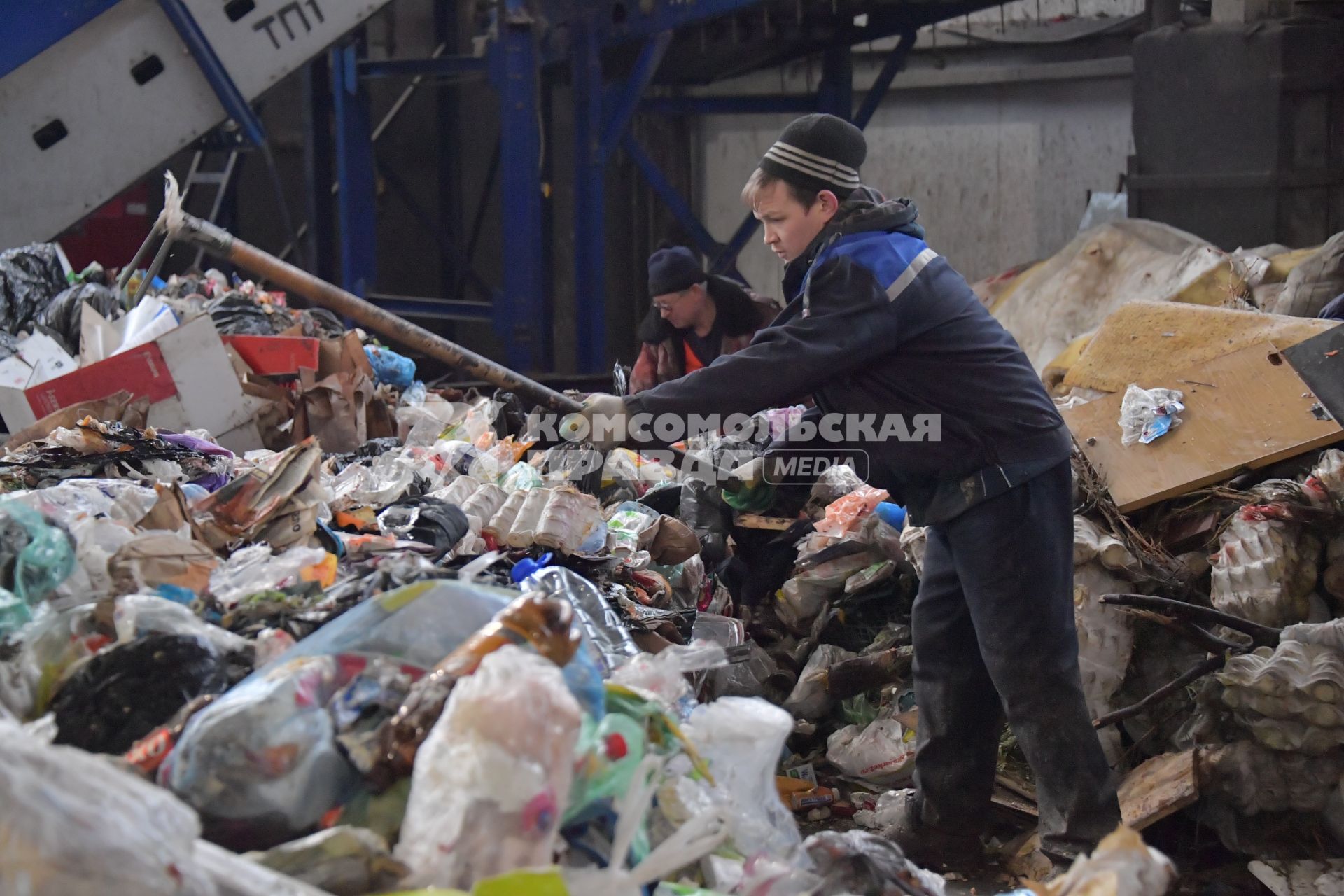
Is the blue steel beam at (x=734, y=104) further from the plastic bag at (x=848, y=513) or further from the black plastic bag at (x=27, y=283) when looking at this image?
the plastic bag at (x=848, y=513)

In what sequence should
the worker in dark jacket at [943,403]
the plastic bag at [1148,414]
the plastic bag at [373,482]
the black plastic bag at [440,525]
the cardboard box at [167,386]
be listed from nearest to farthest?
the worker in dark jacket at [943,403] → the black plastic bag at [440,525] → the plastic bag at [373,482] → the plastic bag at [1148,414] → the cardboard box at [167,386]

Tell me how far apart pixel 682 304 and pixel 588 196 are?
222 cm

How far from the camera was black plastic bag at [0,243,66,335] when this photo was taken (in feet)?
17.1

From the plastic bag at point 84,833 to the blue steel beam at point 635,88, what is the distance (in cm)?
581

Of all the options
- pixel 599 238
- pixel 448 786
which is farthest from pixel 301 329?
pixel 448 786

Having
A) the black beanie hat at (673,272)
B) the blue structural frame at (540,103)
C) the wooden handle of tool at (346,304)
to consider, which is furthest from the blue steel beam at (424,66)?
the wooden handle of tool at (346,304)

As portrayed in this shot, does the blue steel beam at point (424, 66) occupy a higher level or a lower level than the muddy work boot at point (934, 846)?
higher

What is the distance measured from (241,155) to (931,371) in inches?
303

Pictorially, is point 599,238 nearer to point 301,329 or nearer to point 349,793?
point 301,329

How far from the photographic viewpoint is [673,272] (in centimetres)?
485

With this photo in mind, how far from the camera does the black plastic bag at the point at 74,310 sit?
5027 millimetres

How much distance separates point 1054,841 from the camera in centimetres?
272

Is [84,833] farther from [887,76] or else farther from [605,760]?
[887,76]

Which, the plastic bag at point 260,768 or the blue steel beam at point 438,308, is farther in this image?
the blue steel beam at point 438,308
